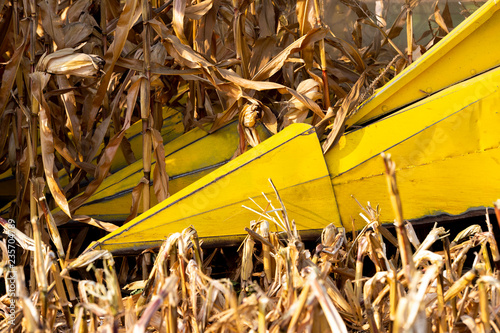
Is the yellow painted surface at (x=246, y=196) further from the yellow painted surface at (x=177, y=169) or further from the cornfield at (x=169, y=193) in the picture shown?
the yellow painted surface at (x=177, y=169)

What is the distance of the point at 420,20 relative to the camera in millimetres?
2537

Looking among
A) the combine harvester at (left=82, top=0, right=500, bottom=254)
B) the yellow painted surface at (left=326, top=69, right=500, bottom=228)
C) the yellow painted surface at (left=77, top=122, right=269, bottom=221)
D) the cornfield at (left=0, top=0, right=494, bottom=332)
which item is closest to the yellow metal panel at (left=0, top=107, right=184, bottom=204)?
the cornfield at (left=0, top=0, right=494, bottom=332)

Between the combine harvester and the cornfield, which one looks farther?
the combine harvester

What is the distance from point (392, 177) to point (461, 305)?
28cm

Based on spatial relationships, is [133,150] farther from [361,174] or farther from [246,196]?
[361,174]

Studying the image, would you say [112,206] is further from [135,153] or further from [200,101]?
[200,101]

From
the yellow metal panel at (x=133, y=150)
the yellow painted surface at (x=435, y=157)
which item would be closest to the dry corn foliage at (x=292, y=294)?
the yellow painted surface at (x=435, y=157)

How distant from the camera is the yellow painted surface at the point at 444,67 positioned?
1091 mm

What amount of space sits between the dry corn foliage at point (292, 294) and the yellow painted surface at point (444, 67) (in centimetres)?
31

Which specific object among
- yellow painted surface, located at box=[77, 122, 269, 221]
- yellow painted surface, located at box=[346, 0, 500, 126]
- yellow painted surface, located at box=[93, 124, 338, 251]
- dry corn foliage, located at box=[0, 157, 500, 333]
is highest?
yellow painted surface, located at box=[346, 0, 500, 126]

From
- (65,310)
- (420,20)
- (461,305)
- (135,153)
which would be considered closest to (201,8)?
(135,153)

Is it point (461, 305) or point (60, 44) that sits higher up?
point (60, 44)

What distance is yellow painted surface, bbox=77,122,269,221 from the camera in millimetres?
1232

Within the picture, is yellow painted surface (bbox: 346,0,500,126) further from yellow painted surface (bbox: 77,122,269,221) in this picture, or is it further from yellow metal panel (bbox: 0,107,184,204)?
yellow metal panel (bbox: 0,107,184,204)
